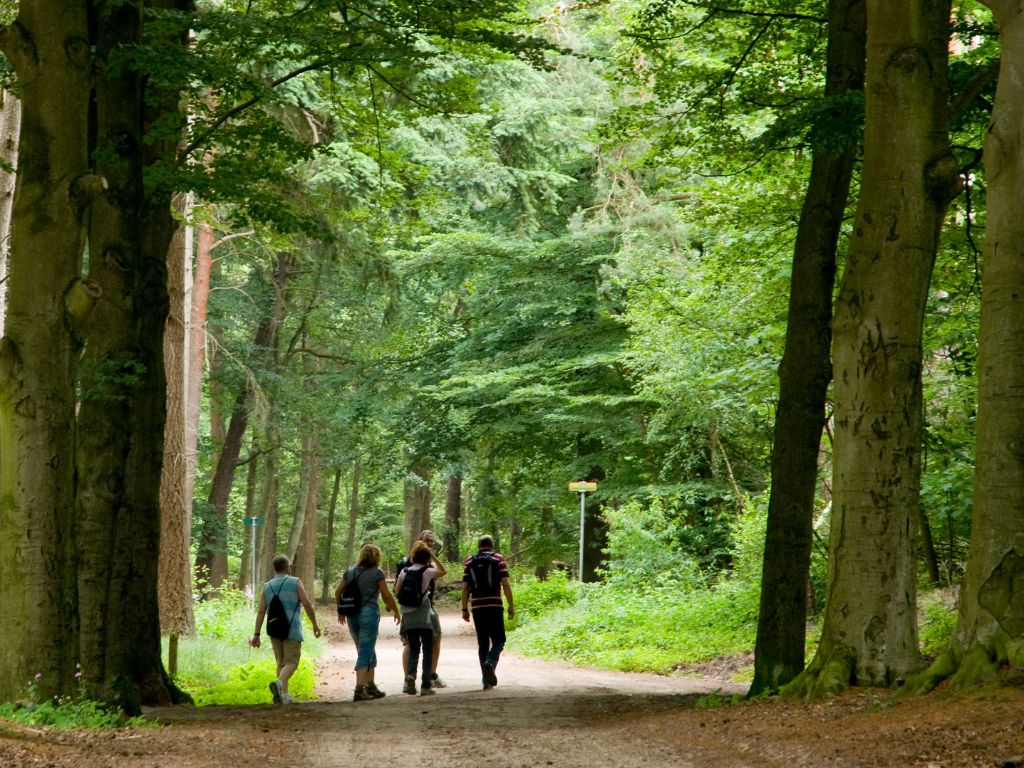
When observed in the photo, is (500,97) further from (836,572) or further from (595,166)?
(836,572)

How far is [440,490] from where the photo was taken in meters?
65.1

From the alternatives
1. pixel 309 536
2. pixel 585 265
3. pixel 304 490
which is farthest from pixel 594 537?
pixel 309 536

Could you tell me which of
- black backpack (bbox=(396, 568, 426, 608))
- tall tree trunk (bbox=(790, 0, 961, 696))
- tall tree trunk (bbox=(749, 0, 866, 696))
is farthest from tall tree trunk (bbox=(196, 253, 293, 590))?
tall tree trunk (bbox=(790, 0, 961, 696))

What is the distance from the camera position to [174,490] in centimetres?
1895

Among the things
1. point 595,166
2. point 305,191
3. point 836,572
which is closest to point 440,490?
point 595,166

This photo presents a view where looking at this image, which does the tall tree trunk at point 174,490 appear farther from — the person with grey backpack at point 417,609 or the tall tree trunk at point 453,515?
the tall tree trunk at point 453,515

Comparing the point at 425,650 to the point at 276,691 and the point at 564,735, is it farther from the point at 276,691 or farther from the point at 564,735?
the point at 564,735

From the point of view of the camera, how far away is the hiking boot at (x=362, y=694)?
14.1m

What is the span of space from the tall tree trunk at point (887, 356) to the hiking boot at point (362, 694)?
20.9ft

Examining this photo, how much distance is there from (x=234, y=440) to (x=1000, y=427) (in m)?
29.1

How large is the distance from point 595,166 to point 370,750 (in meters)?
22.0

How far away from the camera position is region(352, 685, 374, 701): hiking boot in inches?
554

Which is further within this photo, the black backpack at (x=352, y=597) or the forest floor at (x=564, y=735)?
the black backpack at (x=352, y=597)

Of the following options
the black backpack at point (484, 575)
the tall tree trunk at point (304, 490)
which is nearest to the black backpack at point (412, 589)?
the black backpack at point (484, 575)
